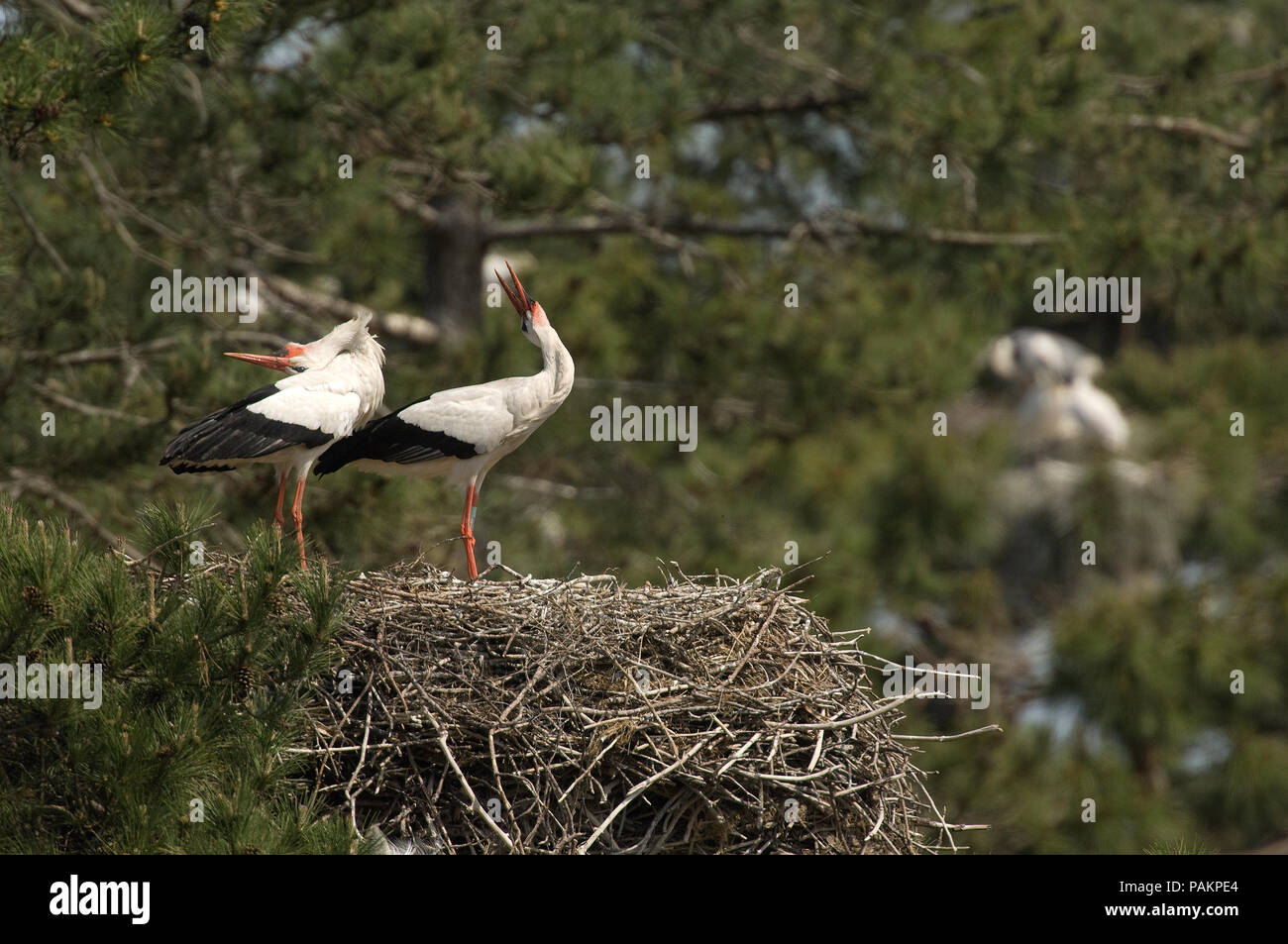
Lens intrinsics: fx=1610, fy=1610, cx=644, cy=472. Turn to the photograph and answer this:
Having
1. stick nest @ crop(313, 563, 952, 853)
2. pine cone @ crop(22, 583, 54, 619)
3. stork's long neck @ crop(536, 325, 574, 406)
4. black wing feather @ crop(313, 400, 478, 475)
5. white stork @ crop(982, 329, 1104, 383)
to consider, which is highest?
white stork @ crop(982, 329, 1104, 383)

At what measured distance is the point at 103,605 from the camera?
14.3 feet

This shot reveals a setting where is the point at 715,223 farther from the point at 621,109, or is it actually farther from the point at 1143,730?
the point at 1143,730

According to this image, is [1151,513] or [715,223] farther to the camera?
[1151,513]

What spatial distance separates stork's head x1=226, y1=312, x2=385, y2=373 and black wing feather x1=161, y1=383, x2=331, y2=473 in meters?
0.35

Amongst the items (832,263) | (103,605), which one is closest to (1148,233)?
(832,263)

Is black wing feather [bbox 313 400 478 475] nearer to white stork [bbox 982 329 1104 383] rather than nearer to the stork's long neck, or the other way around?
the stork's long neck

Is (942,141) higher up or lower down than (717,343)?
higher up

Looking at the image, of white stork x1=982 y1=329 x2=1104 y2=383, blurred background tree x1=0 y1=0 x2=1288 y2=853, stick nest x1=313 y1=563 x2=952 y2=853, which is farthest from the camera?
white stork x1=982 y1=329 x2=1104 y2=383

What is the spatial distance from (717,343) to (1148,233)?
10.4 ft

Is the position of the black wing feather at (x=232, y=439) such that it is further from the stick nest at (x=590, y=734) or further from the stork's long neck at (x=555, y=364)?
the stork's long neck at (x=555, y=364)

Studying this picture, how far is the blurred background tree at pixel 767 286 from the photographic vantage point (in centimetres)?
777

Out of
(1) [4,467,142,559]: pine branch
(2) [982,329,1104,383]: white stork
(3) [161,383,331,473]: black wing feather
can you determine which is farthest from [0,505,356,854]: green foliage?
(2) [982,329,1104,383]: white stork

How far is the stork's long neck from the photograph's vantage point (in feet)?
19.9

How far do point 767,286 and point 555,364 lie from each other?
5511 mm
